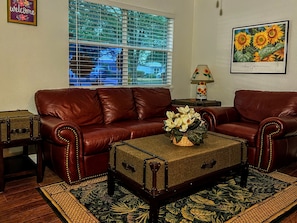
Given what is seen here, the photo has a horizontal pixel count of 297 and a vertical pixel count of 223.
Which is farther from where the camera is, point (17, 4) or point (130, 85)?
point (130, 85)

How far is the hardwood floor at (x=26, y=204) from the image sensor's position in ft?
6.67

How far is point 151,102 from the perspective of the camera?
381 centimetres

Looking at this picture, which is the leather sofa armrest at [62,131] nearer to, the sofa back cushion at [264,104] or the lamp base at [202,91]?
the sofa back cushion at [264,104]

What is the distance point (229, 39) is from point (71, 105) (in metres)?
2.67

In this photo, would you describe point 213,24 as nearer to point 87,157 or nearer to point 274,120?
point 274,120

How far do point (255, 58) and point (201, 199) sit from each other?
8.08ft

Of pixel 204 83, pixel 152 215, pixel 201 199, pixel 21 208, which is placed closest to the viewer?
pixel 152 215

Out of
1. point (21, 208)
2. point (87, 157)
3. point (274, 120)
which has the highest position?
point (274, 120)

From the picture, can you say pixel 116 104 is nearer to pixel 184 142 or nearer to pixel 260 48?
pixel 184 142

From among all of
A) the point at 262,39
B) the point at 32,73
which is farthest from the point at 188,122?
the point at 262,39

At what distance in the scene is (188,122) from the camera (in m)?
2.22

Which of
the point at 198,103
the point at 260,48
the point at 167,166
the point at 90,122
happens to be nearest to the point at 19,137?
the point at 90,122

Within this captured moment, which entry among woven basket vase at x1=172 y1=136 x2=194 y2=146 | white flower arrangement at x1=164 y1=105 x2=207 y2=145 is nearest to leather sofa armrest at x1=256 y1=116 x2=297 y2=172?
white flower arrangement at x1=164 y1=105 x2=207 y2=145

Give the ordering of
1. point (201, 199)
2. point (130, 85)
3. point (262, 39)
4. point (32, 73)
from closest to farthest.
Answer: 1. point (201, 199)
2. point (32, 73)
3. point (262, 39)
4. point (130, 85)
